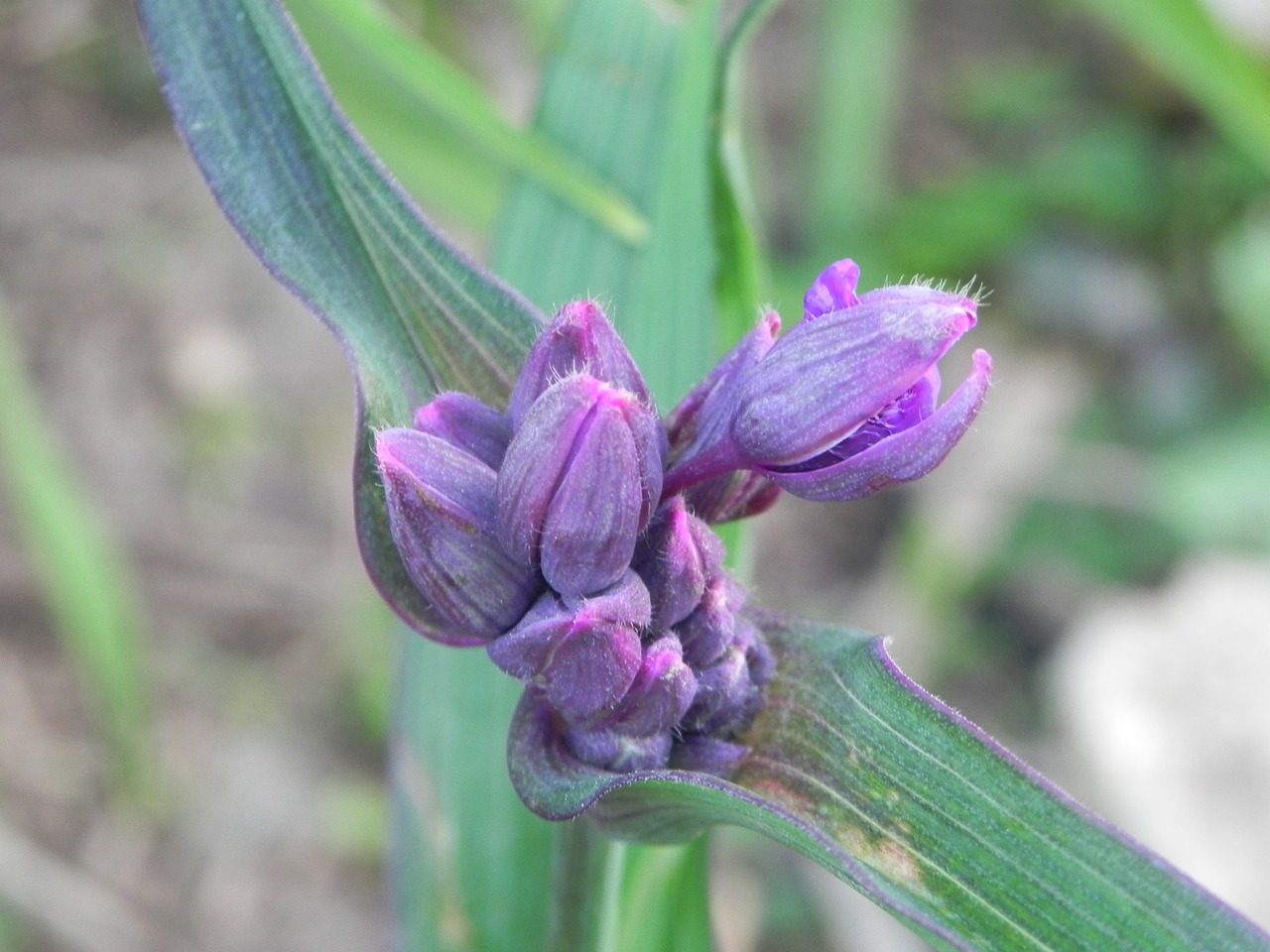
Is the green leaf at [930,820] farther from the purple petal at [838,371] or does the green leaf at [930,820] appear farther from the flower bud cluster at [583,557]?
the purple petal at [838,371]

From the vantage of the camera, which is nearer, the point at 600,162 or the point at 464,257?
the point at 464,257

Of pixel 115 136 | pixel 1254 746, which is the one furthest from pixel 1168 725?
pixel 115 136

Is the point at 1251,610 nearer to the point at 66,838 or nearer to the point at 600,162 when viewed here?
the point at 600,162

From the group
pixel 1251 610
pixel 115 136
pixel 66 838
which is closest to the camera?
pixel 66 838

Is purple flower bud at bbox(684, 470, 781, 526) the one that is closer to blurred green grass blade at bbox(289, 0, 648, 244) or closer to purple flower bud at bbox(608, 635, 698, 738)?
purple flower bud at bbox(608, 635, 698, 738)

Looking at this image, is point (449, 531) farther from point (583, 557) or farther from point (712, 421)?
point (712, 421)

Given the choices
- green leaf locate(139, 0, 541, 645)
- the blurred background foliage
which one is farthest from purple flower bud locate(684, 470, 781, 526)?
the blurred background foliage

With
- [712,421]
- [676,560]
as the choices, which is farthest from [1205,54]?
[676,560]

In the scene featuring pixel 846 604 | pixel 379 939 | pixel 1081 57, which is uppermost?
pixel 1081 57
